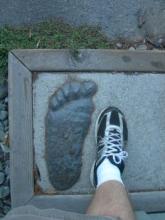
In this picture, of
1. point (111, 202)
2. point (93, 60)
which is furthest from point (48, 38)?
point (111, 202)

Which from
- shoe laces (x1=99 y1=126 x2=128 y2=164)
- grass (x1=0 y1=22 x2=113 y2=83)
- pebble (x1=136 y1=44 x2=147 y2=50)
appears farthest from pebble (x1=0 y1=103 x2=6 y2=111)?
pebble (x1=136 y1=44 x2=147 y2=50)

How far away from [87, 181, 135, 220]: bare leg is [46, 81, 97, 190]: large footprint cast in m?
0.21

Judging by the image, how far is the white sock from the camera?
2316mm

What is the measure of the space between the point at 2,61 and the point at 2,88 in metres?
0.12

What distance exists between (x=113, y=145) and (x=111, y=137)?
0.05m

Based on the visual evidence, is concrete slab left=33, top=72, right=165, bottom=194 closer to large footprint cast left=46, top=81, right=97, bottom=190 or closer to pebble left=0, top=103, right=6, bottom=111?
large footprint cast left=46, top=81, right=97, bottom=190

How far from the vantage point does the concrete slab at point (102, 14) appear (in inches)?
100

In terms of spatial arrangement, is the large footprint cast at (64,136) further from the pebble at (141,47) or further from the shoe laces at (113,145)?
the pebble at (141,47)

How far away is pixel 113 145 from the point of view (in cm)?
245

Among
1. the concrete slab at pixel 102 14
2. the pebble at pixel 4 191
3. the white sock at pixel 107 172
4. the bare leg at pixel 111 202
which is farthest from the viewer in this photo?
the concrete slab at pixel 102 14

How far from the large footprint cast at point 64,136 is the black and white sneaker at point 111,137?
99 millimetres

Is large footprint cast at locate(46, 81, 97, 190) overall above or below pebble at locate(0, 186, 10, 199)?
above

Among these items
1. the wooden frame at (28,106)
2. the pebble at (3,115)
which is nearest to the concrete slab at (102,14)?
the wooden frame at (28,106)

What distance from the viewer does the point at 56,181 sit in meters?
2.45
